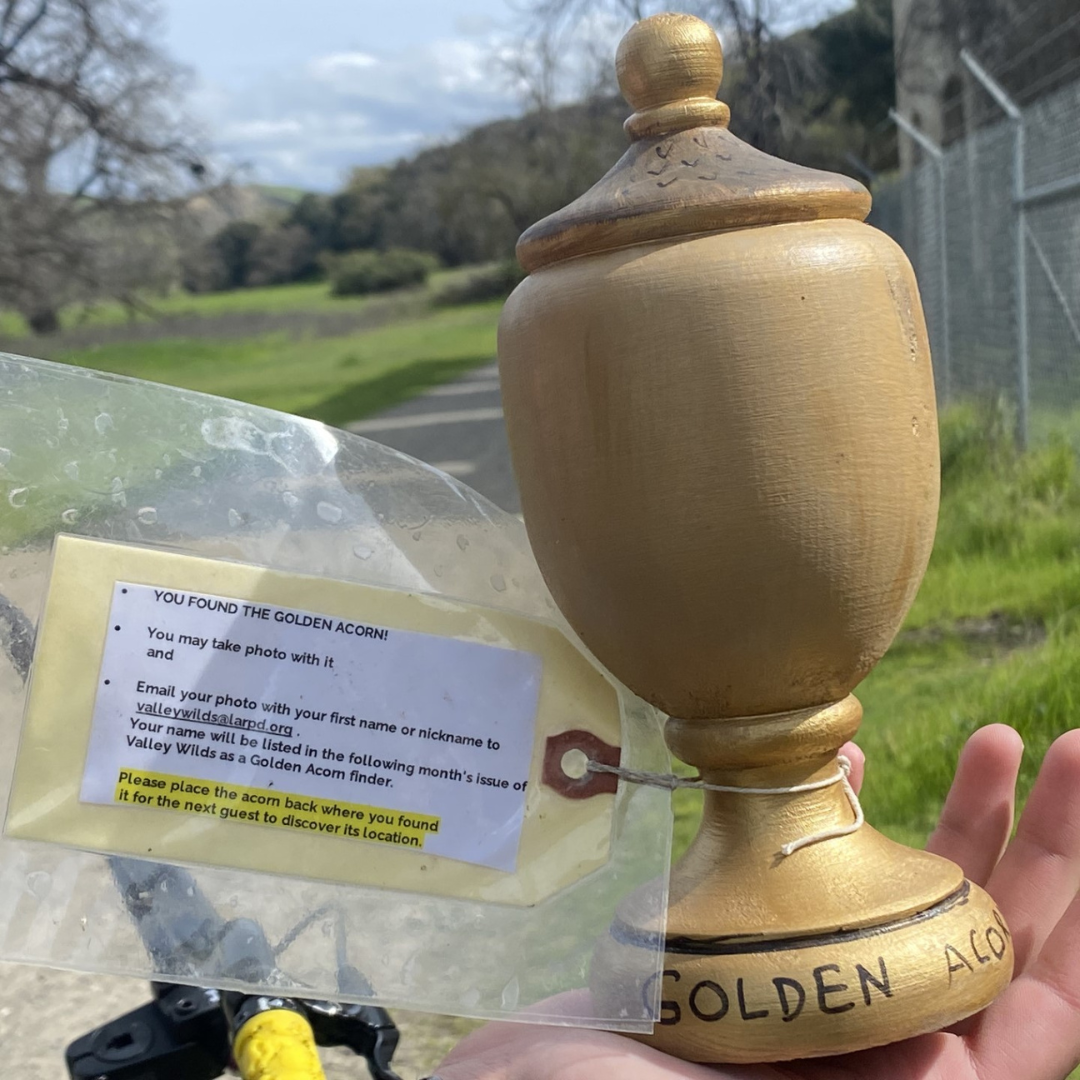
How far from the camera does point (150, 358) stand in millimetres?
20156

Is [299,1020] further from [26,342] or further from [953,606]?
[26,342]

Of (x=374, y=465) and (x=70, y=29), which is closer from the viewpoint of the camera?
(x=374, y=465)

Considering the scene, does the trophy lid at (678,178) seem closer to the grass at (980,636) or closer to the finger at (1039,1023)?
the finger at (1039,1023)

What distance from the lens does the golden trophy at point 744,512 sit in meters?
0.83

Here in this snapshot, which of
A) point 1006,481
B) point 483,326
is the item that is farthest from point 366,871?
point 483,326

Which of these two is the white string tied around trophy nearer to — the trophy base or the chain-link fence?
the trophy base

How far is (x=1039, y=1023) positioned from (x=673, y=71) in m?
0.84

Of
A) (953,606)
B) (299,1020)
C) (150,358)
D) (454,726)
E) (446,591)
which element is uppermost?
(150,358)

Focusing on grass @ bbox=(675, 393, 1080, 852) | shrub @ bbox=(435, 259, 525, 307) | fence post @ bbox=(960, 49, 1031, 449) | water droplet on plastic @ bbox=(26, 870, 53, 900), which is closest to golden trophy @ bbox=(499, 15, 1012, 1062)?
water droplet on plastic @ bbox=(26, 870, 53, 900)

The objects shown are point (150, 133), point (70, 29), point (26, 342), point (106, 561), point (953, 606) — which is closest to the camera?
point (106, 561)

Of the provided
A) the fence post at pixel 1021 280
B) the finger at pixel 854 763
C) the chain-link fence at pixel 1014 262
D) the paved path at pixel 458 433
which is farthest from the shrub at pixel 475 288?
the finger at pixel 854 763

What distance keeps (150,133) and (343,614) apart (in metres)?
11.2

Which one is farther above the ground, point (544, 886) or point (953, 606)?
point (544, 886)

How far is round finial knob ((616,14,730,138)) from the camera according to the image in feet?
3.01
